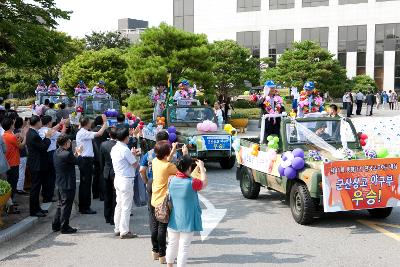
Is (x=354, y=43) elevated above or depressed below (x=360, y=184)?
above

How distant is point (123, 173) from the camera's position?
757 centimetres

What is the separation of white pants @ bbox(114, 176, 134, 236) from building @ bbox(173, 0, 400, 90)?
173 feet

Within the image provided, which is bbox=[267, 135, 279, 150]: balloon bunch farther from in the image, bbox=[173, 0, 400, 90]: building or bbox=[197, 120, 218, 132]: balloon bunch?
bbox=[173, 0, 400, 90]: building

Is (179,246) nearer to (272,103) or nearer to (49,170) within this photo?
(49,170)

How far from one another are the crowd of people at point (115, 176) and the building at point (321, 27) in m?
49.7

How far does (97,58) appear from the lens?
1544 inches

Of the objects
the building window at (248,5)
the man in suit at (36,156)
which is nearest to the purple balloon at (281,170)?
the man in suit at (36,156)

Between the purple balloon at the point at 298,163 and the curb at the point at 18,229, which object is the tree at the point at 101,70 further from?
the purple balloon at the point at 298,163

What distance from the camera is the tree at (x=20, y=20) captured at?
11945 mm

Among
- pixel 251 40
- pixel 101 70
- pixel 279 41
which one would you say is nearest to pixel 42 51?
pixel 101 70

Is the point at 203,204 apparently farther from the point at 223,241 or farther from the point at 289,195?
the point at 223,241

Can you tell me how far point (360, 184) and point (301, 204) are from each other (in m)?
0.96

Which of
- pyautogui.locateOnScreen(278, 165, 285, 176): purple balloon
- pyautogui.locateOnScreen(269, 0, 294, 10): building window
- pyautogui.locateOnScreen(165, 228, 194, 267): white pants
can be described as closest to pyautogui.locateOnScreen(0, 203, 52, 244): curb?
pyautogui.locateOnScreen(165, 228, 194, 267): white pants

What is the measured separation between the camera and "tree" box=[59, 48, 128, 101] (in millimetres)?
38625
